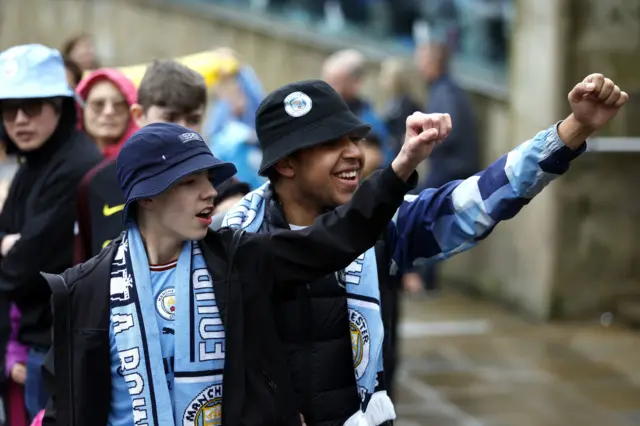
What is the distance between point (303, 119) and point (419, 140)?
0.53 m

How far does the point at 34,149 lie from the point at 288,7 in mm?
10092

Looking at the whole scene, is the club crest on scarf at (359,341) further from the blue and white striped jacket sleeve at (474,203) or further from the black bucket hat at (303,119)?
the black bucket hat at (303,119)

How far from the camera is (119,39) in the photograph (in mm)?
15055

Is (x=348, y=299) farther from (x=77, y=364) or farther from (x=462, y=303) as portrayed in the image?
(x=462, y=303)

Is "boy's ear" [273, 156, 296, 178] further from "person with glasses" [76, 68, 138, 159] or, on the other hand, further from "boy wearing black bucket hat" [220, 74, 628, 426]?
"person with glasses" [76, 68, 138, 159]

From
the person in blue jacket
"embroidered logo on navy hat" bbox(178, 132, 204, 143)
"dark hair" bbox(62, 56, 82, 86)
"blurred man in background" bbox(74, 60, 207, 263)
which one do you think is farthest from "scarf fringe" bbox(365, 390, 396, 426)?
the person in blue jacket

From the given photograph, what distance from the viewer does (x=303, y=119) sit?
3346mm

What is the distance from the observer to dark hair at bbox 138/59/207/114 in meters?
4.39

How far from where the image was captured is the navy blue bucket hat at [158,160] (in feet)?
10.5

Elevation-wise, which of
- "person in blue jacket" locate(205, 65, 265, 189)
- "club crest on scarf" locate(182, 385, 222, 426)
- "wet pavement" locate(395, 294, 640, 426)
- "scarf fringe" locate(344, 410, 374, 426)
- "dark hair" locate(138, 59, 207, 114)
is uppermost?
"dark hair" locate(138, 59, 207, 114)

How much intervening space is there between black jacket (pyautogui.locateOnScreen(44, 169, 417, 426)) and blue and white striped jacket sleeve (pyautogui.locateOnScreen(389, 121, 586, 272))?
20.0 inches

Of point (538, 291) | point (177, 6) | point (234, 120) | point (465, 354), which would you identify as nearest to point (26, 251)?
point (234, 120)

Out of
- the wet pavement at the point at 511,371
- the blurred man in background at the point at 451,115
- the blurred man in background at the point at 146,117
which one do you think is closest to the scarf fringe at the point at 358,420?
the blurred man in background at the point at 146,117

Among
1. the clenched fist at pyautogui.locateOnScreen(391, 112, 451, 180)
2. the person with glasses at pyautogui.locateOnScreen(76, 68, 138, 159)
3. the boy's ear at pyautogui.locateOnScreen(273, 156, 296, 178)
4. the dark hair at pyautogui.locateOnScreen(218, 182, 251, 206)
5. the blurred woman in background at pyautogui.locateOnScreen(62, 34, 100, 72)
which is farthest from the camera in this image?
the blurred woman in background at pyautogui.locateOnScreen(62, 34, 100, 72)
